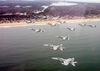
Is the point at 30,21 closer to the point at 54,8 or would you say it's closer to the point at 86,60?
the point at 54,8

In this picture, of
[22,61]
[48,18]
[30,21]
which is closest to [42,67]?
[22,61]

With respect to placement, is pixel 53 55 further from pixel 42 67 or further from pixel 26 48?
pixel 26 48

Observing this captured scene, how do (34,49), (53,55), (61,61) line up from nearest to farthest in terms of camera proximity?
(61,61), (53,55), (34,49)

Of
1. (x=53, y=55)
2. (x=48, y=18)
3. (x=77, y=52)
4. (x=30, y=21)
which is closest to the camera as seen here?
(x=53, y=55)

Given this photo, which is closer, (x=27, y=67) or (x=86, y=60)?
(x=27, y=67)

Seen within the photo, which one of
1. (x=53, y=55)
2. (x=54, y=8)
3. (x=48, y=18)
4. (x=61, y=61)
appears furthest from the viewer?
(x=54, y=8)

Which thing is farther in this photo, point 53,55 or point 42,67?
point 53,55

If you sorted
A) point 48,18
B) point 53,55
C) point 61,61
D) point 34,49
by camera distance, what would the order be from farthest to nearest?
point 48,18 → point 34,49 → point 53,55 → point 61,61

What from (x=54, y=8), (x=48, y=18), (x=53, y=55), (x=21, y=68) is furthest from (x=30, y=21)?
(x=21, y=68)
